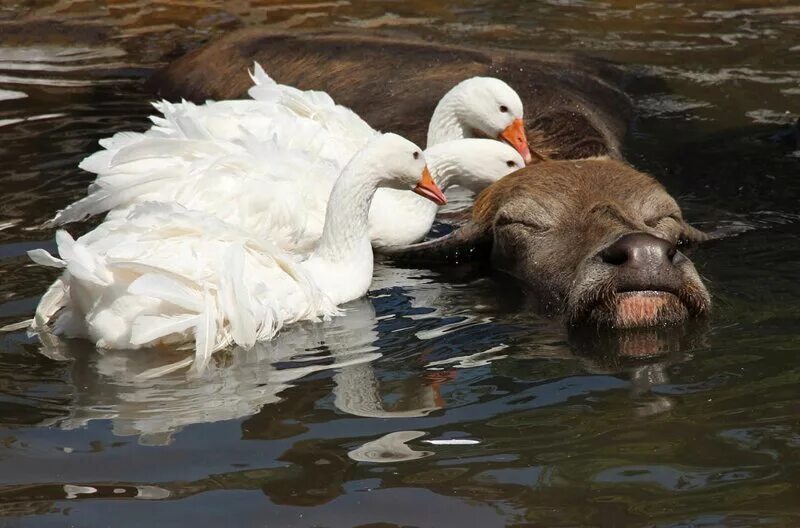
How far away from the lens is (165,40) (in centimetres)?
1217

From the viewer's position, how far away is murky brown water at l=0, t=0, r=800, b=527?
4.11 meters

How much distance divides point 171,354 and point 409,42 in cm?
517

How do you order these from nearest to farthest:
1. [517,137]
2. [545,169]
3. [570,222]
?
[570,222] → [545,169] → [517,137]

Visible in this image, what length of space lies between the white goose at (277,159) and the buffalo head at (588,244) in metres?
0.53

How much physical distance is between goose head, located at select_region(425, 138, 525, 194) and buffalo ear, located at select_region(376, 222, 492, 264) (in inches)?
28.0

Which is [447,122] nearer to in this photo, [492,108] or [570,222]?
[492,108]

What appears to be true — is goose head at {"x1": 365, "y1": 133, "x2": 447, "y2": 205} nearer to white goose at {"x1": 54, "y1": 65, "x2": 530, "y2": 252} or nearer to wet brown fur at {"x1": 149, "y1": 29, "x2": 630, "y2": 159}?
white goose at {"x1": 54, "y1": 65, "x2": 530, "y2": 252}

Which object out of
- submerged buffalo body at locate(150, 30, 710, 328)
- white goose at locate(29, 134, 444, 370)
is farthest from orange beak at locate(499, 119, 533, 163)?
white goose at locate(29, 134, 444, 370)

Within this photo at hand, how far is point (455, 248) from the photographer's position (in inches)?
289

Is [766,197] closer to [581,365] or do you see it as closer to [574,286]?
[574,286]

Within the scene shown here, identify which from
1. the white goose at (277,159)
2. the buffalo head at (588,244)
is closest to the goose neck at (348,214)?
the white goose at (277,159)

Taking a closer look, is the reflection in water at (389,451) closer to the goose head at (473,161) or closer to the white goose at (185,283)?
the white goose at (185,283)

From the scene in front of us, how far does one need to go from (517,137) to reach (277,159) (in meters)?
1.78

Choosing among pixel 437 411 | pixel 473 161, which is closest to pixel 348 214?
pixel 473 161
